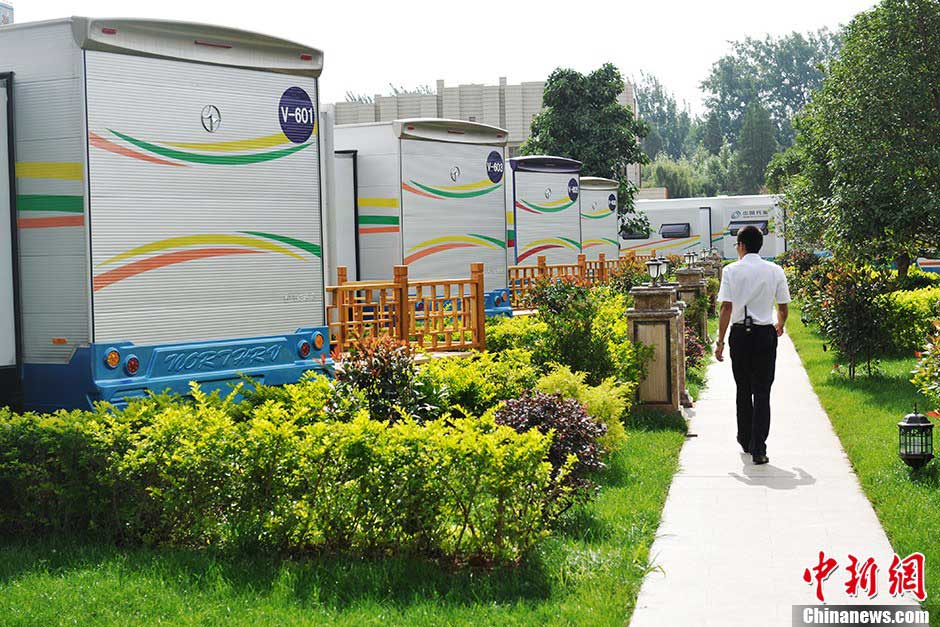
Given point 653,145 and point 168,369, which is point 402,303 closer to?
point 168,369

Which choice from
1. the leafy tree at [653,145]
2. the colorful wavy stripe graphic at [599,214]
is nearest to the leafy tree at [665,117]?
the leafy tree at [653,145]

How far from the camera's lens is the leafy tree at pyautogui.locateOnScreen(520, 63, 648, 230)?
3784 centimetres

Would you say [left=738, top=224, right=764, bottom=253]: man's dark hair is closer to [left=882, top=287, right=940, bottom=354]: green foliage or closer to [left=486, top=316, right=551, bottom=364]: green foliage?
[left=486, top=316, right=551, bottom=364]: green foliage

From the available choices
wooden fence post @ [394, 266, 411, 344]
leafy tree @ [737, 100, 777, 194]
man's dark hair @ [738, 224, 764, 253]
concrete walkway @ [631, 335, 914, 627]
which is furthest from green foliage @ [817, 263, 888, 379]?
leafy tree @ [737, 100, 777, 194]

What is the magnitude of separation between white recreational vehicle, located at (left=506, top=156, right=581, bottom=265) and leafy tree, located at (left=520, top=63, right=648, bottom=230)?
1284 cm

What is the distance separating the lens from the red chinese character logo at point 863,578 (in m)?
5.55

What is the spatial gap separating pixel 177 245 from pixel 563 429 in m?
3.74

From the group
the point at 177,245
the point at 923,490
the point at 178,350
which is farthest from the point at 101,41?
the point at 923,490

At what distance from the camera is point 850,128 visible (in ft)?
46.9

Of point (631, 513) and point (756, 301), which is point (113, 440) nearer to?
point (631, 513)

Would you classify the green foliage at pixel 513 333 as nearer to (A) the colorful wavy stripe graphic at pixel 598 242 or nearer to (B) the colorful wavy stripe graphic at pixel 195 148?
(B) the colorful wavy stripe graphic at pixel 195 148

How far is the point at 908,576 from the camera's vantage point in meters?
5.71

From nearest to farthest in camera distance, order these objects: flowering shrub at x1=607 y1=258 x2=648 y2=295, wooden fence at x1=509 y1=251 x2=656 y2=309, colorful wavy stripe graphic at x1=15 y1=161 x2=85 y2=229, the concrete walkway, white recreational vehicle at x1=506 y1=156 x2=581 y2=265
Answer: the concrete walkway < colorful wavy stripe graphic at x1=15 y1=161 x2=85 y2=229 < wooden fence at x1=509 y1=251 x2=656 y2=309 < white recreational vehicle at x1=506 y1=156 x2=581 y2=265 < flowering shrub at x1=607 y1=258 x2=648 y2=295

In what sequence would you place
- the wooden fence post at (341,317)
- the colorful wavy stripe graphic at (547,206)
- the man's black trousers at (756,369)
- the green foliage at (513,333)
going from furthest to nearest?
the colorful wavy stripe graphic at (547,206), the green foliage at (513,333), the wooden fence post at (341,317), the man's black trousers at (756,369)
